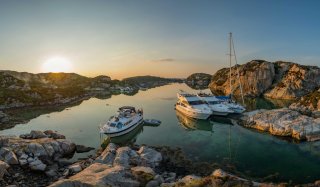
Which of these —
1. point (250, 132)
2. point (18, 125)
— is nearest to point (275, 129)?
point (250, 132)

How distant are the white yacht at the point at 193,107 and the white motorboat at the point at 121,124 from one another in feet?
47.6

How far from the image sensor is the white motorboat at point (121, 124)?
159 ft

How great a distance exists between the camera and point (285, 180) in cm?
3009

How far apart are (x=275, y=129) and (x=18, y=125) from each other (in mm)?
58042

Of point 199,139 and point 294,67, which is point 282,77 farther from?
point 199,139

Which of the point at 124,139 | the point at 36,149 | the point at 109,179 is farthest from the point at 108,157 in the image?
the point at 124,139

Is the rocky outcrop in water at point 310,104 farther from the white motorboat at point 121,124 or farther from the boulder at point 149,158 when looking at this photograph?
the boulder at point 149,158

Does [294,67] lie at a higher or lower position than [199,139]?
higher

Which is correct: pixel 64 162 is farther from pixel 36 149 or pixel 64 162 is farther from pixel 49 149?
pixel 36 149

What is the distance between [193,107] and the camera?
223 ft

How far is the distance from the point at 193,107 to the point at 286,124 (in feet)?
76.7

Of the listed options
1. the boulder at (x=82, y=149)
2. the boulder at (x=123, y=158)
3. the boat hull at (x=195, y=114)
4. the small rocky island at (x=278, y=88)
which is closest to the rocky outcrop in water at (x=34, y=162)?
the boulder at (x=82, y=149)

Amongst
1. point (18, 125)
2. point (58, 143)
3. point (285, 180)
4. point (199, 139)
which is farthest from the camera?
point (18, 125)

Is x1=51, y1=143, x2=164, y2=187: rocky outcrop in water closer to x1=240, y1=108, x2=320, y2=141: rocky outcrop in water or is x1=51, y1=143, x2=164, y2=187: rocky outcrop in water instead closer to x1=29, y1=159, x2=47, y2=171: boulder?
x1=29, y1=159, x2=47, y2=171: boulder
